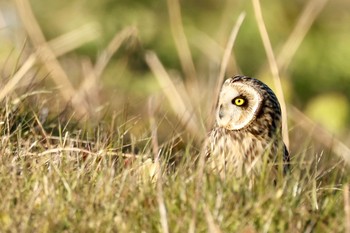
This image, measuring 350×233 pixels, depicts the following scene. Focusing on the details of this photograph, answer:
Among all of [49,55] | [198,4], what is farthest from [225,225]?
[198,4]

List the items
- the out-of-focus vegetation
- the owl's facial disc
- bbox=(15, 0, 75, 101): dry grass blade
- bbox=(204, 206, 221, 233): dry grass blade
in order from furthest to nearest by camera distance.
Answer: the out-of-focus vegetation
bbox=(15, 0, 75, 101): dry grass blade
the owl's facial disc
bbox=(204, 206, 221, 233): dry grass blade

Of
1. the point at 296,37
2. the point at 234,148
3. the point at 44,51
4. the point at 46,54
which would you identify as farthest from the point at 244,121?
the point at 46,54

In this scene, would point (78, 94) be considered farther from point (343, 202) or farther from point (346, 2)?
point (346, 2)

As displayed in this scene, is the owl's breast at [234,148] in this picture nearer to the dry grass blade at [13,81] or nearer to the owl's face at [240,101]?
the owl's face at [240,101]

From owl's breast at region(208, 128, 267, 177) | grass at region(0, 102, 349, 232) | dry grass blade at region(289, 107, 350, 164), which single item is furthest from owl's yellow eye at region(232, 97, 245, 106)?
grass at region(0, 102, 349, 232)

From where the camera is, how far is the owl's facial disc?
6.06 m

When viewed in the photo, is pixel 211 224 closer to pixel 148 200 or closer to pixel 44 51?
pixel 148 200

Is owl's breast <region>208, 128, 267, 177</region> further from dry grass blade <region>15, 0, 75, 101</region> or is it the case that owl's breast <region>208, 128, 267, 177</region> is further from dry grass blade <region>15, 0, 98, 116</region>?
dry grass blade <region>15, 0, 75, 101</region>

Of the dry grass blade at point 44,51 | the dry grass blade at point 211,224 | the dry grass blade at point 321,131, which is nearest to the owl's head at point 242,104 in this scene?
the dry grass blade at point 321,131

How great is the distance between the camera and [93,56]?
13.9m

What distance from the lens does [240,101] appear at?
6109 mm

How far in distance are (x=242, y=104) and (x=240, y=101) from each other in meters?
0.02

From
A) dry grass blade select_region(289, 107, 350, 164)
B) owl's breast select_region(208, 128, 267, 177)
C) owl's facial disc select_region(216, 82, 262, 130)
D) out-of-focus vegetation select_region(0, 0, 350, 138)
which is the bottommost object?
out-of-focus vegetation select_region(0, 0, 350, 138)

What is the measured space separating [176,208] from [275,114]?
5.51ft
